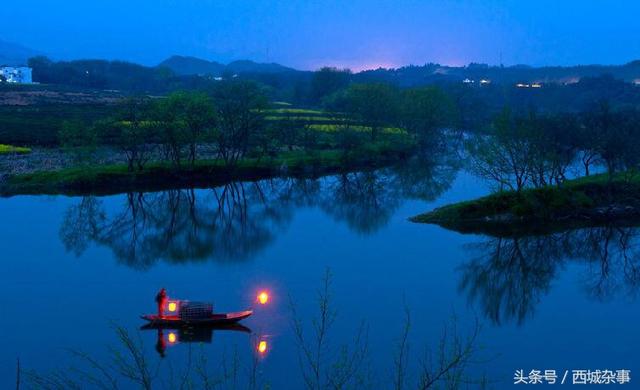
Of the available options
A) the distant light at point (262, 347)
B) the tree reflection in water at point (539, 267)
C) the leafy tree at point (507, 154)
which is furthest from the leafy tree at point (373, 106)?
the distant light at point (262, 347)

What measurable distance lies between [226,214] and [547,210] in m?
19.9

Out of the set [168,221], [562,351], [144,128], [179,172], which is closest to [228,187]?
[179,172]

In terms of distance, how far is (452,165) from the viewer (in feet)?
212

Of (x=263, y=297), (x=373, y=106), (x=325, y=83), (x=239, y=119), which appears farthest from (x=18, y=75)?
(x=263, y=297)

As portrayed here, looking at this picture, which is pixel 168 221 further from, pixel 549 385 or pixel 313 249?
pixel 549 385

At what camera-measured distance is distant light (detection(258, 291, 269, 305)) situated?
2419 centimetres

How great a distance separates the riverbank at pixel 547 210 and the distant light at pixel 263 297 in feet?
49.5

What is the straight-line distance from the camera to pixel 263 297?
24688mm

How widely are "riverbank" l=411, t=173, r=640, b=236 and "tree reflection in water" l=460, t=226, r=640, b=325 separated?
1.74m

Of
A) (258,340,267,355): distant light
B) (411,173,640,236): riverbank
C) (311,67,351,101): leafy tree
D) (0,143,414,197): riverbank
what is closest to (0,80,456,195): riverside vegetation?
(0,143,414,197): riverbank

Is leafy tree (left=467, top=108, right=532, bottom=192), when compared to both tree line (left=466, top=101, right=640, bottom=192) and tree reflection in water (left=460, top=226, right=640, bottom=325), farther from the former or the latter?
tree reflection in water (left=460, top=226, right=640, bottom=325)

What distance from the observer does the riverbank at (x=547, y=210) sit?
37000 mm

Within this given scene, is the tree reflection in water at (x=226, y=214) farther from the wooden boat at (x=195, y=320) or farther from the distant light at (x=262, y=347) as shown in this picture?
the distant light at (x=262, y=347)

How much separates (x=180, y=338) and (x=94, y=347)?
262 centimetres
